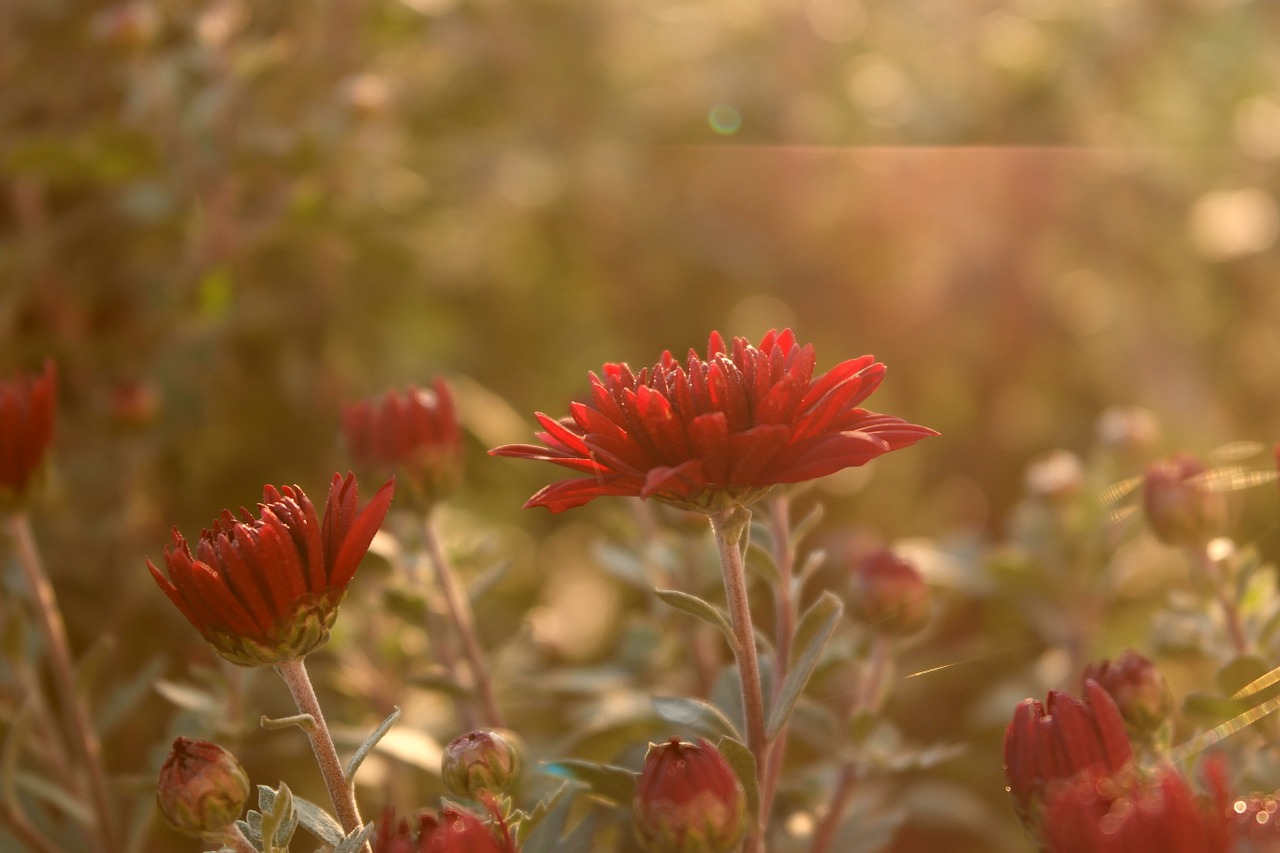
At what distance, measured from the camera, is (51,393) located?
712 mm

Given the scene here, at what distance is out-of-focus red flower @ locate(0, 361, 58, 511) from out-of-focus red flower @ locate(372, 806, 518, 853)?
35 cm

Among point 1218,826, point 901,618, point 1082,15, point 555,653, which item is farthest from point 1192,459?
point 1082,15

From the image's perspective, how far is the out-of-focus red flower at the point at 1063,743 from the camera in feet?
1.58

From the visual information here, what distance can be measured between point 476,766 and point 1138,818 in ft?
0.94

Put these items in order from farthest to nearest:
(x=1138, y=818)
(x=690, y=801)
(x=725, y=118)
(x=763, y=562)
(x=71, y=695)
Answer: (x=725, y=118) < (x=71, y=695) < (x=763, y=562) < (x=690, y=801) < (x=1138, y=818)

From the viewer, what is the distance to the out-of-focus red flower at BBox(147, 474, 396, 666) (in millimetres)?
500

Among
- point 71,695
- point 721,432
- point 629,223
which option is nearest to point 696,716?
point 721,432

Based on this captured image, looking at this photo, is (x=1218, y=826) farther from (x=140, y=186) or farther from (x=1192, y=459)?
(x=140, y=186)

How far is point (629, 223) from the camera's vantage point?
180cm

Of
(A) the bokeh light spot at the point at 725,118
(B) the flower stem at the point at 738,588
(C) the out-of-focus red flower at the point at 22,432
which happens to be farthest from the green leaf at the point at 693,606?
(A) the bokeh light spot at the point at 725,118

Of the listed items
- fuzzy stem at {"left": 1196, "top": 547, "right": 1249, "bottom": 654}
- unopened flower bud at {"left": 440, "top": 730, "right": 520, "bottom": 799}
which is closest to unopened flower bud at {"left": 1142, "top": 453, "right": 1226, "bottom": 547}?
fuzzy stem at {"left": 1196, "top": 547, "right": 1249, "bottom": 654}

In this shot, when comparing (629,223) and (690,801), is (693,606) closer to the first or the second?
(690,801)

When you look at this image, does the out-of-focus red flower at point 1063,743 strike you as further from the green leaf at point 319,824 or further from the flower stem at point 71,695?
the flower stem at point 71,695

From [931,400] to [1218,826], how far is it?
1344 mm
